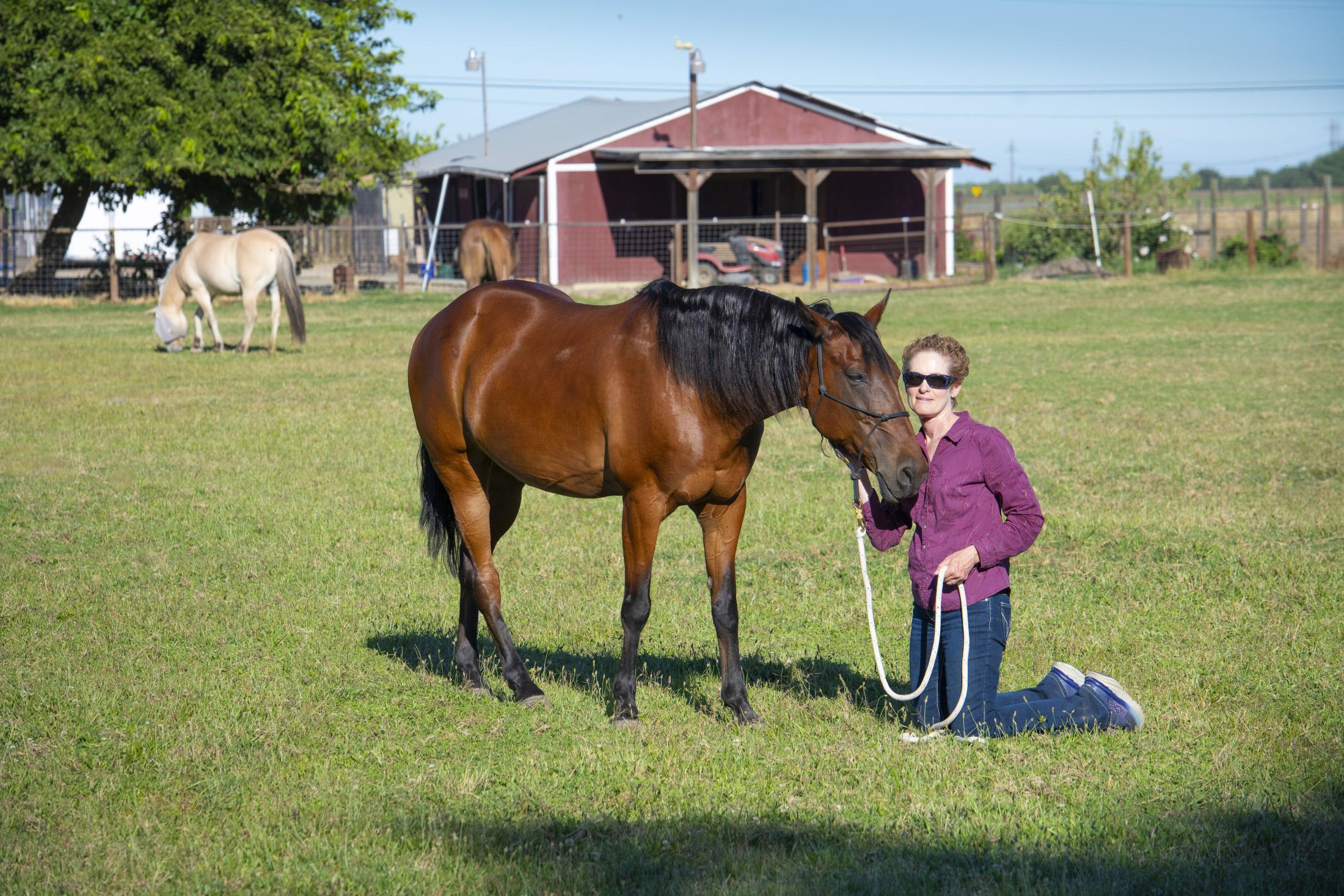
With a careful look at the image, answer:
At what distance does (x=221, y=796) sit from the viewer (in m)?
4.34

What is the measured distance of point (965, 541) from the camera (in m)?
4.65

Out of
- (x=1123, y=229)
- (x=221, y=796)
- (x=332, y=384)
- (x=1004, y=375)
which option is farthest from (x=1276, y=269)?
(x=221, y=796)

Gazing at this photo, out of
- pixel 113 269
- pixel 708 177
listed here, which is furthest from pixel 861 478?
pixel 708 177

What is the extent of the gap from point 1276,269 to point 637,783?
104 feet

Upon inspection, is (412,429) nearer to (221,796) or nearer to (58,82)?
(221,796)

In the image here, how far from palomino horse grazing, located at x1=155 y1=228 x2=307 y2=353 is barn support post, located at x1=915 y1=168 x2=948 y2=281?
21412 millimetres

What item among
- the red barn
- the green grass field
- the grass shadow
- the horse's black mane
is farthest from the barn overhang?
the grass shadow

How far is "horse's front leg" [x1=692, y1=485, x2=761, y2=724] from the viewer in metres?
5.12

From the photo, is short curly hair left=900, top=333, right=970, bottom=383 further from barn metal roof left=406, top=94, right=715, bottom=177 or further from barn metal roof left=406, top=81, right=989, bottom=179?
barn metal roof left=406, top=94, right=715, bottom=177

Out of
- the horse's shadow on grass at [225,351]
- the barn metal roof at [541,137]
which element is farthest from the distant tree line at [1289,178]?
the horse's shadow on grass at [225,351]

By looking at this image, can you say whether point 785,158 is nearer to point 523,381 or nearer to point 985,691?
point 523,381

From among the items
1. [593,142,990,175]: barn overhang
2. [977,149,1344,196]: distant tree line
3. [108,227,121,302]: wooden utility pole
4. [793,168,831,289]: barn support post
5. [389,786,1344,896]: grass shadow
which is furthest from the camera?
[977,149,1344,196]: distant tree line

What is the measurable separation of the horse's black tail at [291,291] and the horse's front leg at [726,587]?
14.5 m

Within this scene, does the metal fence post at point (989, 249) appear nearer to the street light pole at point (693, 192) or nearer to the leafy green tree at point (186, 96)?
the street light pole at point (693, 192)
